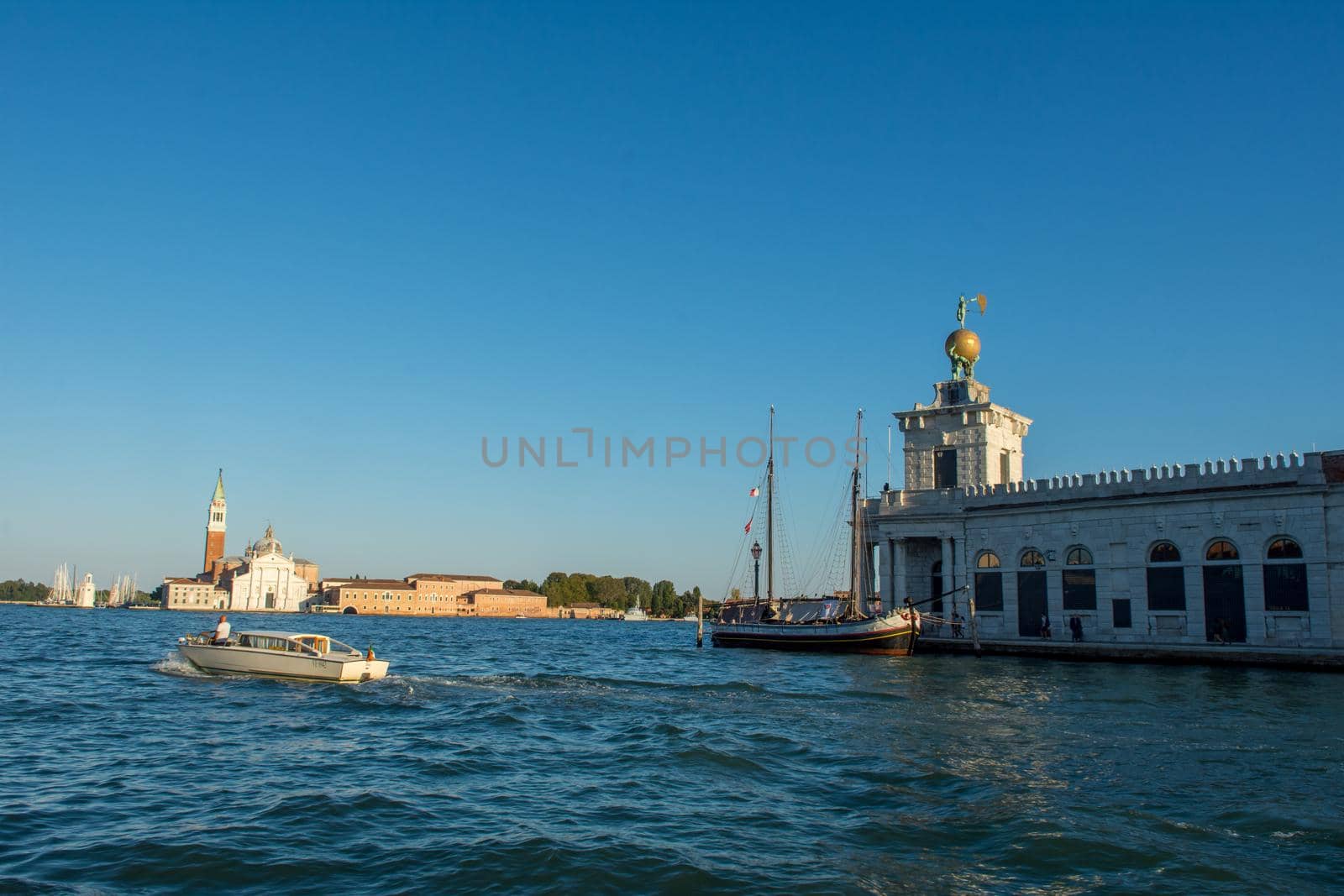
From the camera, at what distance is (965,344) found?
55406 millimetres

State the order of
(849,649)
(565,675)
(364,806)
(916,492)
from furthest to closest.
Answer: (916,492)
(849,649)
(565,675)
(364,806)

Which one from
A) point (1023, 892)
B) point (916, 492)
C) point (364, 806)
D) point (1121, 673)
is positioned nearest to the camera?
point (1023, 892)

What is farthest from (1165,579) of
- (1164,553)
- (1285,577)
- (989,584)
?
(989,584)

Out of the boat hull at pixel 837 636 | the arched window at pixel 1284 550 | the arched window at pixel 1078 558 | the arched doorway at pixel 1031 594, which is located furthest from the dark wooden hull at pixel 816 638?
the arched window at pixel 1284 550

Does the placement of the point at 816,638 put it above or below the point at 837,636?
below

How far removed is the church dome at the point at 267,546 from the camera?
188500 mm

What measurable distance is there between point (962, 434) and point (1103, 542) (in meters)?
11.0

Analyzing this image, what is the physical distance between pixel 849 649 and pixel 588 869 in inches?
1480

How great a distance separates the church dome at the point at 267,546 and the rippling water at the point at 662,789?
563 feet

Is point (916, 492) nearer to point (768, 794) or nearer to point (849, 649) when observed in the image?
point (849, 649)

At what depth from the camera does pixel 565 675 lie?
32.9 meters

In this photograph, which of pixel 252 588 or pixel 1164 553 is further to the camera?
pixel 252 588

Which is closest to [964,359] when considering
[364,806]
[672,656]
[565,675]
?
[672,656]

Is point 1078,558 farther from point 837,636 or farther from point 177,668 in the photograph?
point 177,668
